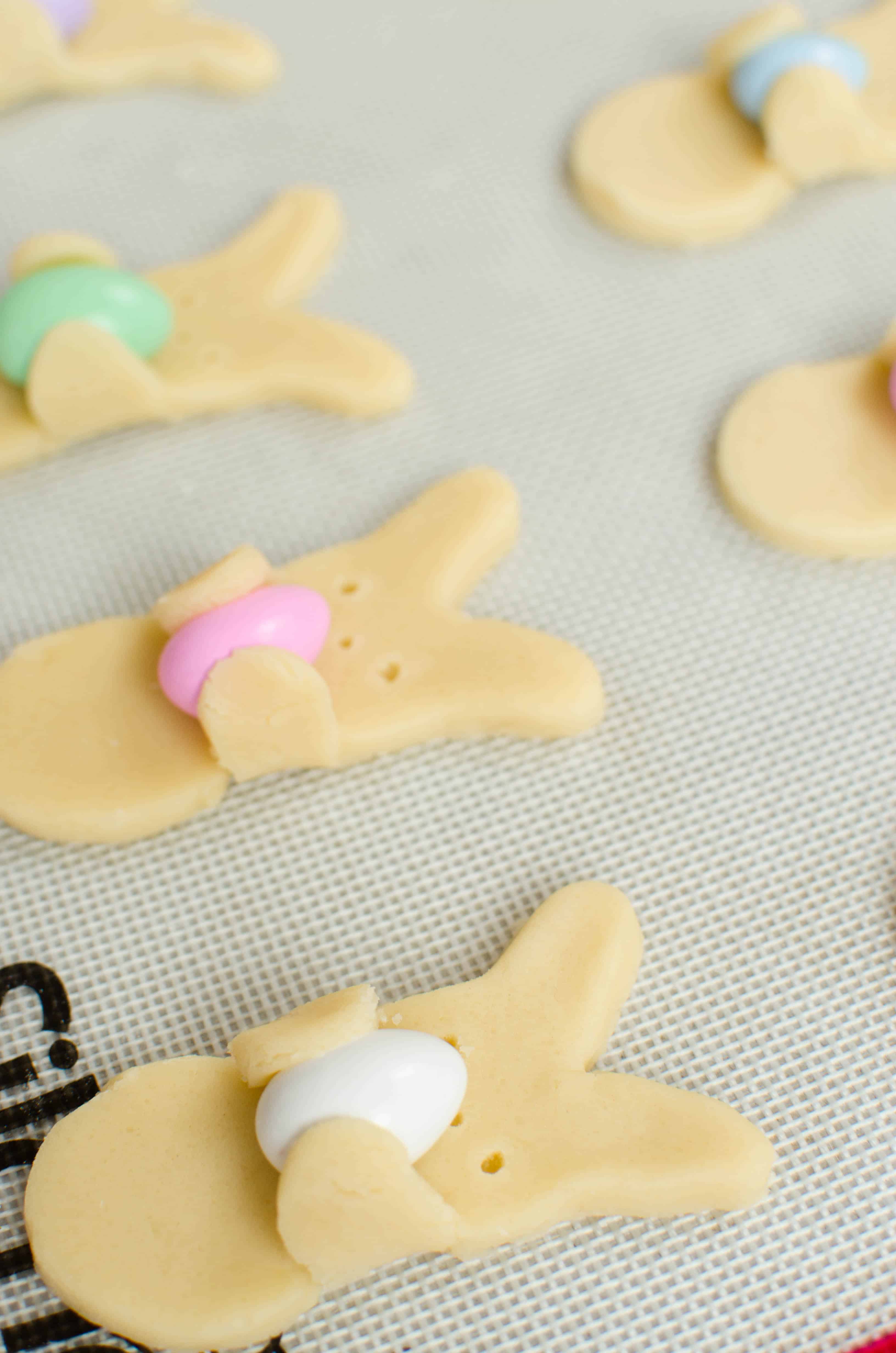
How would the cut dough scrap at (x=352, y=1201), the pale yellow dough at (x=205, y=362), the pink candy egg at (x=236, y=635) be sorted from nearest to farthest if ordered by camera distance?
the cut dough scrap at (x=352, y=1201)
the pink candy egg at (x=236, y=635)
the pale yellow dough at (x=205, y=362)

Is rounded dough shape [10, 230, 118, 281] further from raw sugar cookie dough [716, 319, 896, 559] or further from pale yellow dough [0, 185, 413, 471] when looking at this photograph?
raw sugar cookie dough [716, 319, 896, 559]

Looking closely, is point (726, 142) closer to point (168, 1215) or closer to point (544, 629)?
point (544, 629)

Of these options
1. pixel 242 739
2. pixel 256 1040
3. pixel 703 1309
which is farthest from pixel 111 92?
pixel 703 1309

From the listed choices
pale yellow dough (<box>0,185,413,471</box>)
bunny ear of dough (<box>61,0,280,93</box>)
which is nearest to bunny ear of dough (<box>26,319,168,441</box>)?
pale yellow dough (<box>0,185,413,471</box>)

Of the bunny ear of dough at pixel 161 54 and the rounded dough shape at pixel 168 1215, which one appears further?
the bunny ear of dough at pixel 161 54

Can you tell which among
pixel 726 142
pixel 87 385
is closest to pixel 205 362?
pixel 87 385

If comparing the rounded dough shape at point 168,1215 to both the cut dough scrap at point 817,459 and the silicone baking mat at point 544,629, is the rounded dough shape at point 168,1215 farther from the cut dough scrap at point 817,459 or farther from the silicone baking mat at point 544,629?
the cut dough scrap at point 817,459

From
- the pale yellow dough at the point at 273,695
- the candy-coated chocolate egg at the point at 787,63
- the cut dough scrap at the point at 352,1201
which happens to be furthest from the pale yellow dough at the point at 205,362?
the cut dough scrap at the point at 352,1201
